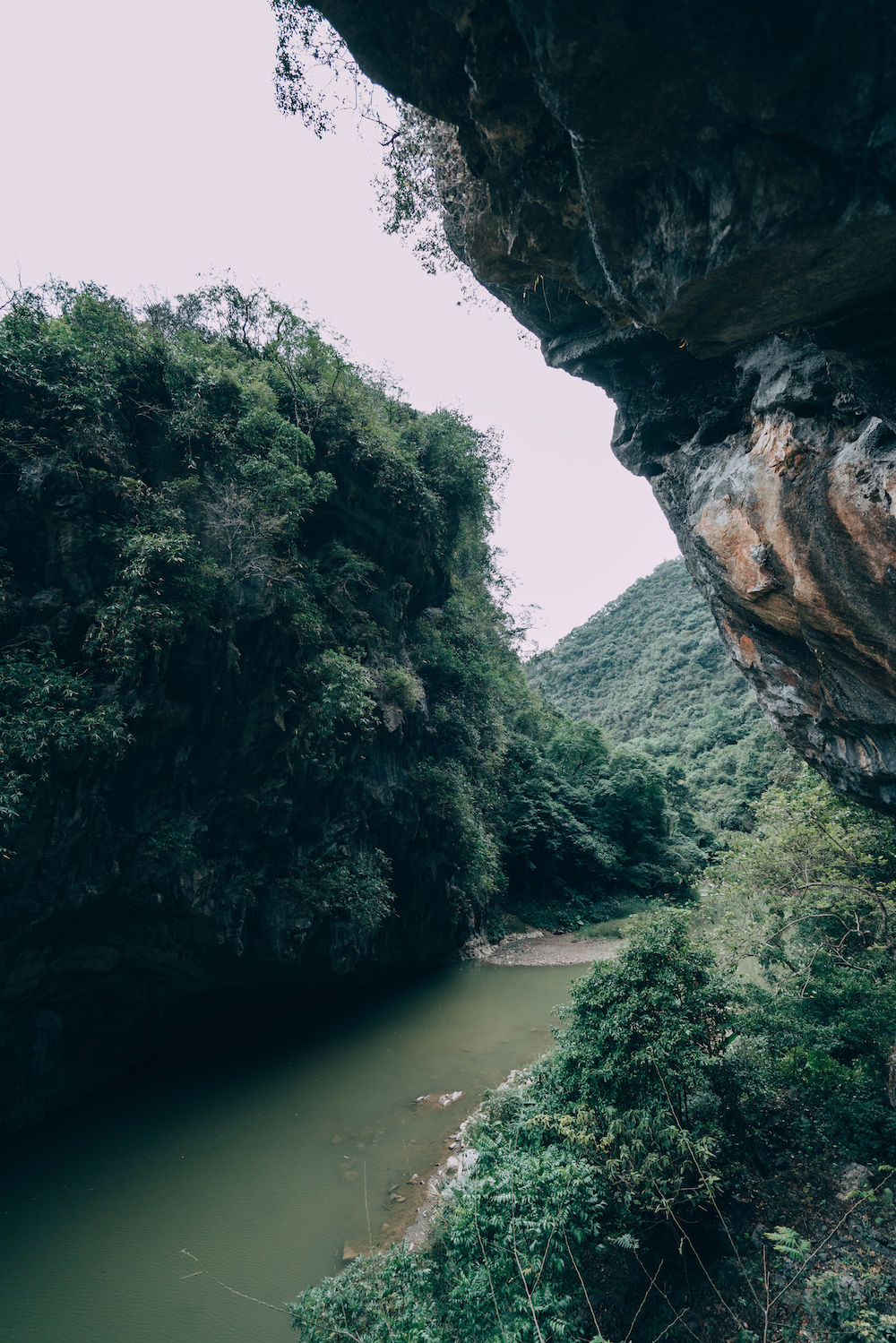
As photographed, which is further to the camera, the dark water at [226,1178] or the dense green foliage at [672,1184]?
the dark water at [226,1178]

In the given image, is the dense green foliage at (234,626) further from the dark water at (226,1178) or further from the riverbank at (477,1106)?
the dark water at (226,1178)

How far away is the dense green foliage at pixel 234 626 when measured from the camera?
7891 mm

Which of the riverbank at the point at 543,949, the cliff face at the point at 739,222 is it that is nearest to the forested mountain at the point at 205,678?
the riverbank at the point at 543,949

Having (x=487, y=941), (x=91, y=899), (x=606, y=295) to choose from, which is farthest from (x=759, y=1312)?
(x=487, y=941)

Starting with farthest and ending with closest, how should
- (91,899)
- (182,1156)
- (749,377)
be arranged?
1. (91,899)
2. (182,1156)
3. (749,377)

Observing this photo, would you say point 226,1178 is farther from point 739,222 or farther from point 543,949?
point 543,949

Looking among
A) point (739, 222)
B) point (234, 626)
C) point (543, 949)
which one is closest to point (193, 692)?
point (234, 626)

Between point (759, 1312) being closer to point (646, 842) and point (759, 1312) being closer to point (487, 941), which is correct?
point (487, 941)

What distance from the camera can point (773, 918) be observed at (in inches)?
311

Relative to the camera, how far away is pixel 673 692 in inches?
1873

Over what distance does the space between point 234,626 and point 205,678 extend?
994 millimetres

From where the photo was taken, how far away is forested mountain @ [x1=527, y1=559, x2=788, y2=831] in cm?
3166

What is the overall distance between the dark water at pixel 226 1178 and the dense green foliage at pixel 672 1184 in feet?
6.51

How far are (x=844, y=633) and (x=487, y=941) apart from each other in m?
14.4
